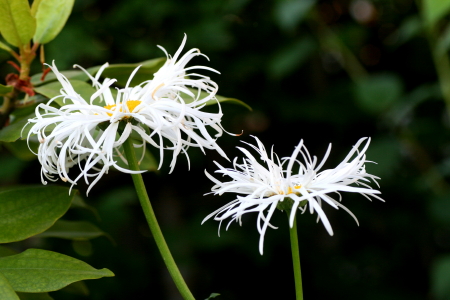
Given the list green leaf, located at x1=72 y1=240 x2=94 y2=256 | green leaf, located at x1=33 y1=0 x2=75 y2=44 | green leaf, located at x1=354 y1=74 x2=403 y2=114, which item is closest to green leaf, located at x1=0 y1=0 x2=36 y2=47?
green leaf, located at x1=33 y1=0 x2=75 y2=44

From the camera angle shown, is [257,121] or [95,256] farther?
[257,121]

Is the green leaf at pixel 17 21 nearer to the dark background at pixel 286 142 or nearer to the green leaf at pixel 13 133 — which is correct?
the green leaf at pixel 13 133

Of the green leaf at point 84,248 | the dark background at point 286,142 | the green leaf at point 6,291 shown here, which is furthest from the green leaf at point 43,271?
the dark background at point 286,142

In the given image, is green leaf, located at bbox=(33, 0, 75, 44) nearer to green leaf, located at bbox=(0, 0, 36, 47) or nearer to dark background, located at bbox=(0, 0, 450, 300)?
green leaf, located at bbox=(0, 0, 36, 47)

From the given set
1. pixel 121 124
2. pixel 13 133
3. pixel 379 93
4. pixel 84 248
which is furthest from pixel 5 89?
pixel 379 93

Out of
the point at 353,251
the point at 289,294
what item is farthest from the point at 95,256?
the point at 353,251

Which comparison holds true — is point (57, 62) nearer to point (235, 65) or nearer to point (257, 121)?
point (235, 65)

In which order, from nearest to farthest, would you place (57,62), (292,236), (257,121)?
(292,236) → (57,62) → (257,121)

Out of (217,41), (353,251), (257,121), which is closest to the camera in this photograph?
(217,41)
